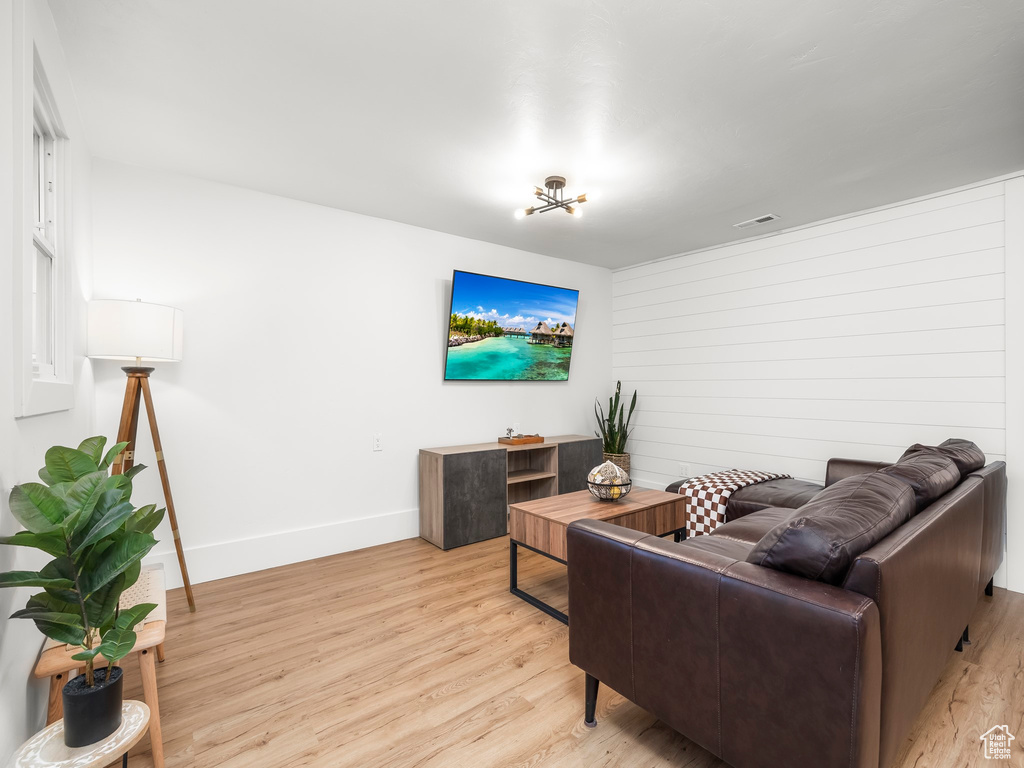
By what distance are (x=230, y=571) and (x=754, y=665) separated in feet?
10.5

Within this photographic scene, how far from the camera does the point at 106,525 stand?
1.26 metres

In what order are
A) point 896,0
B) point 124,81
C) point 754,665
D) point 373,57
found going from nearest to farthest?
point 754,665 < point 896,0 < point 373,57 < point 124,81

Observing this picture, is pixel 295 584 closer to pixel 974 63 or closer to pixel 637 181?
pixel 637 181

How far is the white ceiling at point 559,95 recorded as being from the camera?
5.75 ft

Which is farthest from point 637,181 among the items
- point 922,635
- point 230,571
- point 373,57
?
point 230,571

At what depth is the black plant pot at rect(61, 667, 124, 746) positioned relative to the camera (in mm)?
1238

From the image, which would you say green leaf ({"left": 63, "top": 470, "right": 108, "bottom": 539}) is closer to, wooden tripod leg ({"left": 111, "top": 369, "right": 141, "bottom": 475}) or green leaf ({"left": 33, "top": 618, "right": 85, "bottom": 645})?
green leaf ({"left": 33, "top": 618, "right": 85, "bottom": 645})

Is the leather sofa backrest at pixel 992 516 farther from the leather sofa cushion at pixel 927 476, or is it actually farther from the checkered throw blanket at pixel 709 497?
the checkered throw blanket at pixel 709 497

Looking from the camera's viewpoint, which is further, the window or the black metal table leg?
the black metal table leg

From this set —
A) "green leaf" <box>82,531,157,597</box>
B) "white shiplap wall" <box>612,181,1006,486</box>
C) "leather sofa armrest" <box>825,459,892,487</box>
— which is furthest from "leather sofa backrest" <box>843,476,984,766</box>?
"green leaf" <box>82,531,157,597</box>

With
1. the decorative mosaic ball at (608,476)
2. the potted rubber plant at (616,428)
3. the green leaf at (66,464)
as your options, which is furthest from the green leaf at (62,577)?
the potted rubber plant at (616,428)

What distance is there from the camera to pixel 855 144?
8.66 ft

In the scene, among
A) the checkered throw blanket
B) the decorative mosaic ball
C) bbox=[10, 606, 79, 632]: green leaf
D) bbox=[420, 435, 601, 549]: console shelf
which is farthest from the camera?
bbox=[420, 435, 601, 549]: console shelf

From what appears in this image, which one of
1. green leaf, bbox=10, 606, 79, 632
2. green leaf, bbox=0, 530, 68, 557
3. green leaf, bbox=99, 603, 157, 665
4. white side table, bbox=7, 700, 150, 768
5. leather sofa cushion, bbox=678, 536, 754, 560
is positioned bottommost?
white side table, bbox=7, 700, 150, 768
